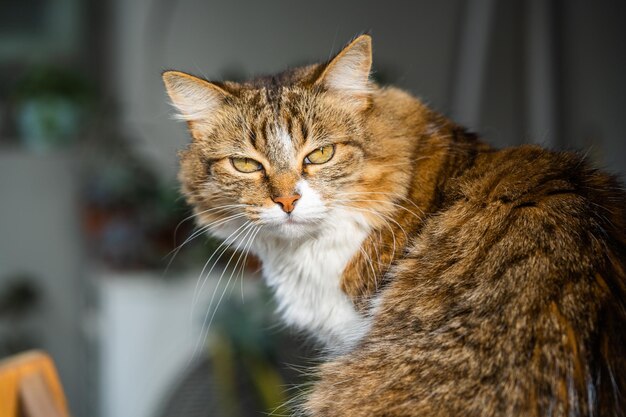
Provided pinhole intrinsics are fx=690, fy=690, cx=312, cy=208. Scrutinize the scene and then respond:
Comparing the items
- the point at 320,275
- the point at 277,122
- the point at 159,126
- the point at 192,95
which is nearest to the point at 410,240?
the point at 320,275

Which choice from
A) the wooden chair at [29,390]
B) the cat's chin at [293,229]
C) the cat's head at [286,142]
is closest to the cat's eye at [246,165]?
the cat's head at [286,142]

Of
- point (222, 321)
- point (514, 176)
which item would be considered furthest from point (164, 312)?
point (514, 176)

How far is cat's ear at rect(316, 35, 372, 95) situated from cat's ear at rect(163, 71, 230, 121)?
198mm

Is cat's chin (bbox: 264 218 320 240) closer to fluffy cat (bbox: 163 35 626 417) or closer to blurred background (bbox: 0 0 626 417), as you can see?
A: fluffy cat (bbox: 163 35 626 417)

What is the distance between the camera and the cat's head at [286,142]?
122 centimetres

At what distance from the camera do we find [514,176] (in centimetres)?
113

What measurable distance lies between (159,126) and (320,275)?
213cm

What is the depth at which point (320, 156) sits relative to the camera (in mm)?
1246

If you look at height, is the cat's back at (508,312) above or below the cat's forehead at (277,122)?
below

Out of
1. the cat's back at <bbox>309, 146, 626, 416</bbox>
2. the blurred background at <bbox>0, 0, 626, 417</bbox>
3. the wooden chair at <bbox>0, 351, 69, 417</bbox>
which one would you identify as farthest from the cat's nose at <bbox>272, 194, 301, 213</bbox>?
the blurred background at <bbox>0, 0, 626, 417</bbox>

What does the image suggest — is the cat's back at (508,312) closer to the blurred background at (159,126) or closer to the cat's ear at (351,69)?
the cat's ear at (351,69)

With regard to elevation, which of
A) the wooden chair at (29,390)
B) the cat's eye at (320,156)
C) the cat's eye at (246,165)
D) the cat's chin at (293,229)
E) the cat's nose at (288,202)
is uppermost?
the cat's eye at (320,156)

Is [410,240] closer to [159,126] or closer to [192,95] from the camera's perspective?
[192,95]

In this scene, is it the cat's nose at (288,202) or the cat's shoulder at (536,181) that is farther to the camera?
the cat's nose at (288,202)
